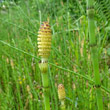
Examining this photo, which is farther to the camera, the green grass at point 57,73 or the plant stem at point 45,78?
the green grass at point 57,73

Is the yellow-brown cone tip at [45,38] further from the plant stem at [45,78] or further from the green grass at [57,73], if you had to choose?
the green grass at [57,73]

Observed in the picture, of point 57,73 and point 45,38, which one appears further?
point 57,73

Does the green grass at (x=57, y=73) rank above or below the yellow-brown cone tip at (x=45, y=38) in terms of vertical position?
below

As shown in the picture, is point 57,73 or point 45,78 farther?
point 57,73

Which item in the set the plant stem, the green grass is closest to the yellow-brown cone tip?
the plant stem

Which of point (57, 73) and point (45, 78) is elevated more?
point (45, 78)

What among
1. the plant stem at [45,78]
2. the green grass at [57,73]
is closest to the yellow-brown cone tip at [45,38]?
the plant stem at [45,78]

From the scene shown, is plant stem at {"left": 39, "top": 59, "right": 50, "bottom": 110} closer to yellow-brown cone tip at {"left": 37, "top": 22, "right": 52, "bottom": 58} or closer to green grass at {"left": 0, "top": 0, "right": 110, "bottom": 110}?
yellow-brown cone tip at {"left": 37, "top": 22, "right": 52, "bottom": 58}

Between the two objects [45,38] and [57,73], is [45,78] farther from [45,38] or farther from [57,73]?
[57,73]

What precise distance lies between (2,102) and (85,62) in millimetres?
545

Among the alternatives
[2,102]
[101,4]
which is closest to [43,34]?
[2,102]

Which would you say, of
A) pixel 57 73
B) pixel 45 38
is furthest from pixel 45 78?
pixel 57 73

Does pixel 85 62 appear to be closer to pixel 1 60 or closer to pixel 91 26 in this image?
pixel 1 60

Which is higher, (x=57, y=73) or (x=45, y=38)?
(x=45, y=38)
